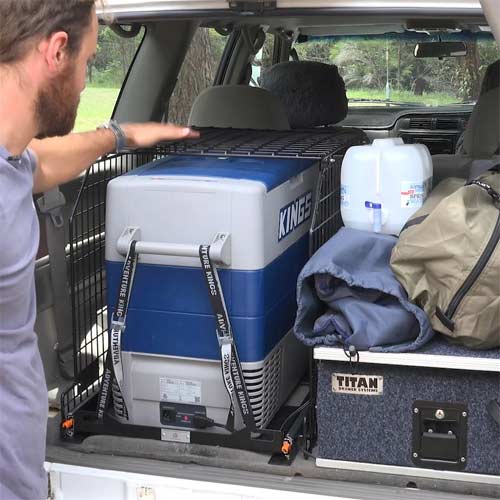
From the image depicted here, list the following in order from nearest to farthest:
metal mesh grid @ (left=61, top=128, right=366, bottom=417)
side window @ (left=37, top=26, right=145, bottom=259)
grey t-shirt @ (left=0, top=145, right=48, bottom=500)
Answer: grey t-shirt @ (left=0, top=145, right=48, bottom=500) → metal mesh grid @ (left=61, top=128, right=366, bottom=417) → side window @ (left=37, top=26, right=145, bottom=259)

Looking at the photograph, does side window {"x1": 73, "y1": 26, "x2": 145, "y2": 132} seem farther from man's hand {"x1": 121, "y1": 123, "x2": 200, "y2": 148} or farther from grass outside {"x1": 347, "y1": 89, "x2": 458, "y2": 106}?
grass outside {"x1": 347, "y1": 89, "x2": 458, "y2": 106}

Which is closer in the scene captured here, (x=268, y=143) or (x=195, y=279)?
(x=195, y=279)

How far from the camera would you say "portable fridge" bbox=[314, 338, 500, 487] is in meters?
1.91

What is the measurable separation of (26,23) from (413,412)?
44.8 inches

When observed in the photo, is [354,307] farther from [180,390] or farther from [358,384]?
[180,390]

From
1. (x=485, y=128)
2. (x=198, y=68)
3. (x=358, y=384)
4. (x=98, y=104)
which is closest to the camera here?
(x=358, y=384)

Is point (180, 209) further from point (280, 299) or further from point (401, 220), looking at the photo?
point (401, 220)

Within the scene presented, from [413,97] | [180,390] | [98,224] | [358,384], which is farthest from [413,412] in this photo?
[413,97]

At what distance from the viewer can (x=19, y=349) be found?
1.57m

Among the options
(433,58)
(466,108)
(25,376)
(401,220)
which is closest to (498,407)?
(401,220)

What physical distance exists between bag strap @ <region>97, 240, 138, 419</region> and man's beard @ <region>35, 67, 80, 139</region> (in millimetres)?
495

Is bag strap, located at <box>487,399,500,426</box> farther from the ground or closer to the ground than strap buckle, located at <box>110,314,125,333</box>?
closer to the ground

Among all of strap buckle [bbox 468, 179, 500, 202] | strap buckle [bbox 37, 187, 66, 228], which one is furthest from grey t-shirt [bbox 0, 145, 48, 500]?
strap buckle [bbox 468, 179, 500, 202]

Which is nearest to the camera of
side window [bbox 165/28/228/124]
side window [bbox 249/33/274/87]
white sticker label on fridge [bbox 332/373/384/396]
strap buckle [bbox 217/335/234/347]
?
white sticker label on fridge [bbox 332/373/384/396]
